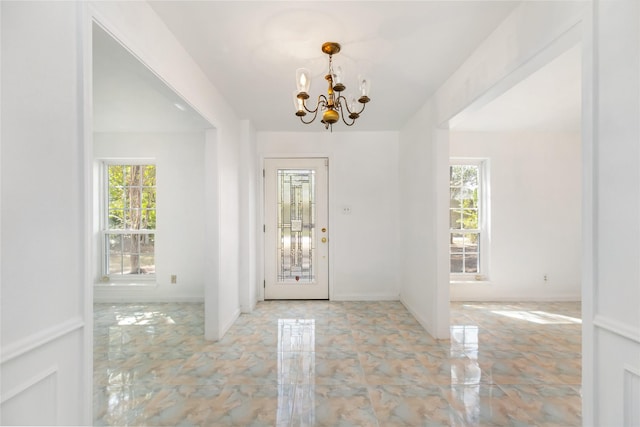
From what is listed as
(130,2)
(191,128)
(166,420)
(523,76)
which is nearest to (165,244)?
(191,128)

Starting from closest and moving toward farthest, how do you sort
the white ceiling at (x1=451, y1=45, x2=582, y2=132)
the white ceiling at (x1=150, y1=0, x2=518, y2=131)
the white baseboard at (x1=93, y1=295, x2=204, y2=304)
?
the white ceiling at (x1=150, y1=0, x2=518, y2=131)
the white ceiling at (x1=451, y1=45, x2=582, y2=132)
the white baseboard at (x1=93, y1=295, x2=204, y2=304)

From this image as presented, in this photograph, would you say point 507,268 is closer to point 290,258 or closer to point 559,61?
point 559,61

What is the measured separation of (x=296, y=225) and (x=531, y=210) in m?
3.66

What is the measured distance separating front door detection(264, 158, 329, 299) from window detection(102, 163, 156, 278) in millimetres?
1902

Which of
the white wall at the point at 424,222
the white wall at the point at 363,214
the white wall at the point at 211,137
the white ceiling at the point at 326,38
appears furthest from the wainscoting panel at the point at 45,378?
the white wall at the point at 363,214

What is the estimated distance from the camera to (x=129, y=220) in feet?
15.8

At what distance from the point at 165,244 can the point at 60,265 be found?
372cm

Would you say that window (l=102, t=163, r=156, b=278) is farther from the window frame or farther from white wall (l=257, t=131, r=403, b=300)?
white wall (l=257, t=131, r=403, b=300)

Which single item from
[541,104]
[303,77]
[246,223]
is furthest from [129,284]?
[541,104]

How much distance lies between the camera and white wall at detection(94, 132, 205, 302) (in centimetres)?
466

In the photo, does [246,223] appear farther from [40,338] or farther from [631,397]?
[631,397]

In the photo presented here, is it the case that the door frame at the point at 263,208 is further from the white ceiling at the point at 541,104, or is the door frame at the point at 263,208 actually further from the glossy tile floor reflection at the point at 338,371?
the white ceiling at the point at 541,104

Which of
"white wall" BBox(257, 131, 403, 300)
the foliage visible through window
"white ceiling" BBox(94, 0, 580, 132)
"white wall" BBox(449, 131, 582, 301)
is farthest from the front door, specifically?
"white wall" BBox(449, 131, 582, 301)

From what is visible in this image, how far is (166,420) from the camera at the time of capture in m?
1.96
